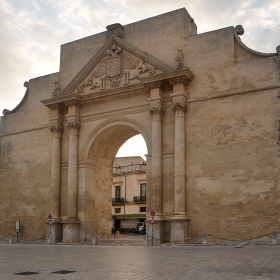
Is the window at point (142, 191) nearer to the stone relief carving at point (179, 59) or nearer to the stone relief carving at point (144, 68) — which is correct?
the stone relief carving at point (144, 68)

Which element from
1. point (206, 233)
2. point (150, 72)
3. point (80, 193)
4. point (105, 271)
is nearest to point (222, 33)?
point (150, 72)

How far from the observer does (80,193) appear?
80.3 feet

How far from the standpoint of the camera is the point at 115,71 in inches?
965

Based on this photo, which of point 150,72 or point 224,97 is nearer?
point 224,97

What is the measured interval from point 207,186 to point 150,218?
335cm

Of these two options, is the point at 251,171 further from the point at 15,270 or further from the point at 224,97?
the point at 15,270

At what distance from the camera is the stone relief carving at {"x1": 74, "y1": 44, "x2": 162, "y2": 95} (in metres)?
23.6

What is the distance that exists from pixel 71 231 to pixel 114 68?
31.7 ft

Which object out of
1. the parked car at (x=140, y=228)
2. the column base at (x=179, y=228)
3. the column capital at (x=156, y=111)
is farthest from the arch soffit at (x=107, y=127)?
the parked car at (x=140, y=228)

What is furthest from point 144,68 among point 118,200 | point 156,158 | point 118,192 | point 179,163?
point 118,192

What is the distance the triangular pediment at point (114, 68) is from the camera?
23.3 metres

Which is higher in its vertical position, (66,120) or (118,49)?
(118,49)

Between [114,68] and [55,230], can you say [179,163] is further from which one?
[55,230]

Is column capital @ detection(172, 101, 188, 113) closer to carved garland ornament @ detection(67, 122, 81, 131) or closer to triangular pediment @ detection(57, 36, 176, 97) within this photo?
triangular pediment @ detection(57, 36, 176, 97)
